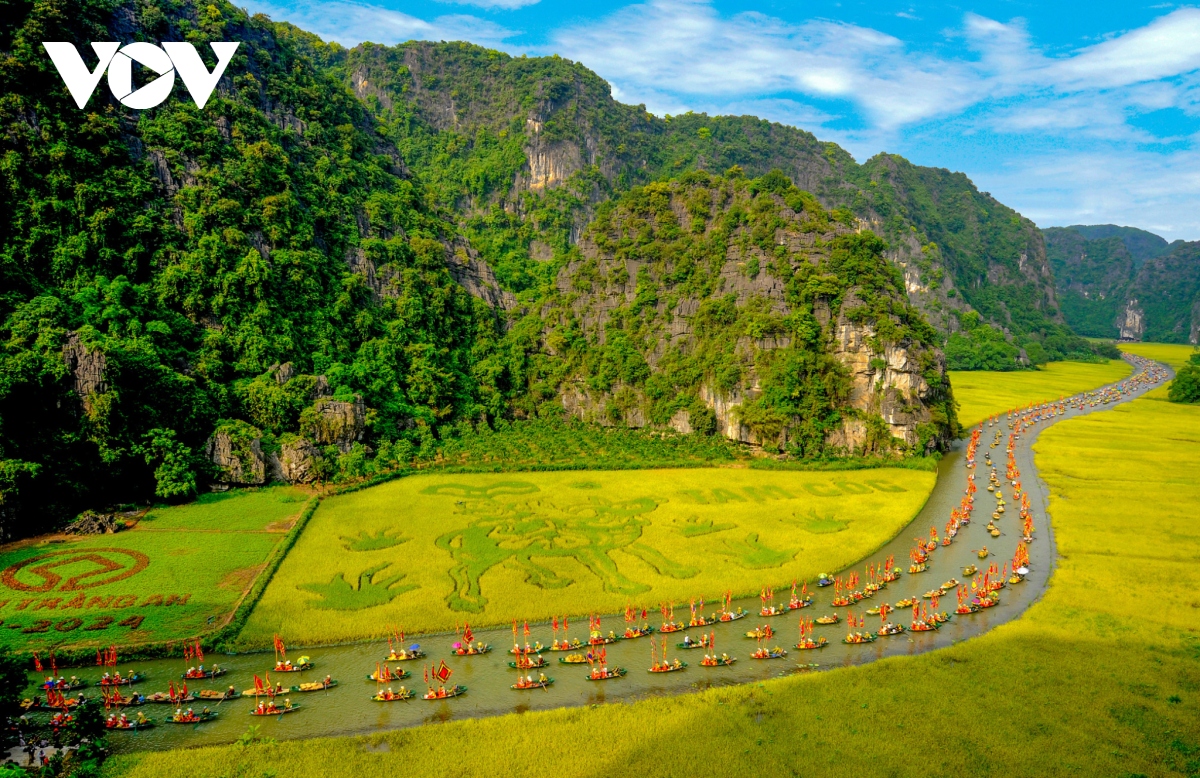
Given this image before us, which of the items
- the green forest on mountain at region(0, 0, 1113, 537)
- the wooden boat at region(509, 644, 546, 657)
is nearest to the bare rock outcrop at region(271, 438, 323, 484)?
the green forest on mountain at region(0, 0, 1113, 537)

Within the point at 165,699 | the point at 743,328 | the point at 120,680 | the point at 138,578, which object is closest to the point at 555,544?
the point at 165,699

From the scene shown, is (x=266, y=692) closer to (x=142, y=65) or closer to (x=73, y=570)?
(x=73, y=570)

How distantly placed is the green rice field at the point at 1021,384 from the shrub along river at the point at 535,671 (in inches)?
2632

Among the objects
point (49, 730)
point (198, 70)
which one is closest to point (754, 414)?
point (49, 730)

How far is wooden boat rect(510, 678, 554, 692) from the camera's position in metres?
31.5

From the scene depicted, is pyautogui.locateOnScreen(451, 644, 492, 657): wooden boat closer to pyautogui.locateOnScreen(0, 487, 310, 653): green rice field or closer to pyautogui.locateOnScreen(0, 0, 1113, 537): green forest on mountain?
Result: pyautogui.locateOnScreen(0, 487, 310, 653): green rice field

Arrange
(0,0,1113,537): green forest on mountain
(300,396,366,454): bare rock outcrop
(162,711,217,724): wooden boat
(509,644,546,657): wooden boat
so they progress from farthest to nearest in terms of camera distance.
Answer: (300,396,366,454): bare rock outcrop
(0,0,1113,537): green forest on mountain
(509,644,546,657): wooden boat
(162,711,217,724): wooden boat

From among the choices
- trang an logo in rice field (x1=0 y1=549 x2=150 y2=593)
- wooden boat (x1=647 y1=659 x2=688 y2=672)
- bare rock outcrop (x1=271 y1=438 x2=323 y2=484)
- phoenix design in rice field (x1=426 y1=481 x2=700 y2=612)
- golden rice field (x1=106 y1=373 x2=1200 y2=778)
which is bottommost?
golden rice field (x1=106 y1=373 x2=1200 y2=778)

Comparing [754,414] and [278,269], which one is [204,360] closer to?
[278,269]

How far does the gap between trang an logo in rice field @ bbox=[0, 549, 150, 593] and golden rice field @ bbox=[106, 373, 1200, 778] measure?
18703 millimetres

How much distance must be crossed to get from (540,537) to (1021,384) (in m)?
126

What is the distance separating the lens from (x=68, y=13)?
237ft

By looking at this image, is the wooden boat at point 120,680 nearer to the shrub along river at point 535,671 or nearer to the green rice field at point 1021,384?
the shrub along river at point 535,671

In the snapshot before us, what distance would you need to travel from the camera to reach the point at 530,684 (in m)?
31.6
